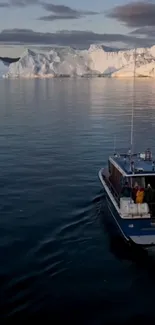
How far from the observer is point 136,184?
20953 mm

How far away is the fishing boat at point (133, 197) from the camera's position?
62.2ft

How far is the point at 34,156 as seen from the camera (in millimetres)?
36219

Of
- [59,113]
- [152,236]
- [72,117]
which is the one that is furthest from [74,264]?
[59,113]

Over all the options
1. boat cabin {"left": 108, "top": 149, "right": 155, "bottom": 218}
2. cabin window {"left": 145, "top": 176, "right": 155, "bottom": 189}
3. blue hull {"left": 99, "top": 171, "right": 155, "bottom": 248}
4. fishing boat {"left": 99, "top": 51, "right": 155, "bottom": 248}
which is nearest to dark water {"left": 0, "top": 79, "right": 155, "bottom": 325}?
blue hull {"left": 99, "top": 171, "right": 155, "bottom": 248}

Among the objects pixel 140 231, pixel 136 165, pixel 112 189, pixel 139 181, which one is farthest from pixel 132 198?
pixel 112 189

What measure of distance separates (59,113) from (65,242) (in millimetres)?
50331

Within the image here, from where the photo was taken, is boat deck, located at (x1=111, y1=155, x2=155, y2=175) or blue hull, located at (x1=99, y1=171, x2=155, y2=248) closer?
blue hull, located at (x1=99, y1=171, x2=155, y2=248)

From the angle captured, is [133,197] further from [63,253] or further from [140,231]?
[63,253]

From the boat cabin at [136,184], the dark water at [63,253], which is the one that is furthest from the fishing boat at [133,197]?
the dark water at [63,253]

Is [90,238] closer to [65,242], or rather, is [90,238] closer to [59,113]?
[65,242]

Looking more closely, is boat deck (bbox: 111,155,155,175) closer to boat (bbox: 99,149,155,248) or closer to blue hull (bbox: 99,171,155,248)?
boat (bbox: 99,149,155,248)

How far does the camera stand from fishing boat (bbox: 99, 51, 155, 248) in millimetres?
18953

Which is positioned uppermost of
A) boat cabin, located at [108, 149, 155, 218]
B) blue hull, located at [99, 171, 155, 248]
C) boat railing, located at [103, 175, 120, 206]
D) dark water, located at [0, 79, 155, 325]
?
boat cabin, located at [108, 149, 155, 218]

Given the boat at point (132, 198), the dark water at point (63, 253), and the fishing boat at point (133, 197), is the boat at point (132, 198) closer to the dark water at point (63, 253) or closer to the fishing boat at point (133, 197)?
the fishing boat at point (133, 197)
